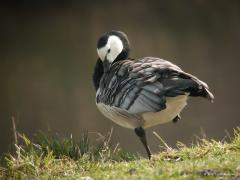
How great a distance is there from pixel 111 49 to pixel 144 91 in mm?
1765

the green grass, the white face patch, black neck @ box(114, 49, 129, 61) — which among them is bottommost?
the green grass

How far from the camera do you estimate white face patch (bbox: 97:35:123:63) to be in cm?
880

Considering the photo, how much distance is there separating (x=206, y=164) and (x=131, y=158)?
1839mm

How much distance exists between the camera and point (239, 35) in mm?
24562

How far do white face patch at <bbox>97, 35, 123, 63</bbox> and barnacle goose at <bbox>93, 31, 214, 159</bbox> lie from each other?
21 cm

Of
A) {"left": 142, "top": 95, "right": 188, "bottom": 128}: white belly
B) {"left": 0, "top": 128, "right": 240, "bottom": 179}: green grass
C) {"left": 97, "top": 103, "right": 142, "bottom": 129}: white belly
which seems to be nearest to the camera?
{"left": 0, "top": 128, "right": 240, "bottom": 179}: green grass

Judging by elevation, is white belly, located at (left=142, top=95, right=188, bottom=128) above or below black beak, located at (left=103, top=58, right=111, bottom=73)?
below

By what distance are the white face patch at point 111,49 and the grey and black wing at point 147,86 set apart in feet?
2.40

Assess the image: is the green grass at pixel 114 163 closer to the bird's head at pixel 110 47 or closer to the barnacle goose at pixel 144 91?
the barnacle goose at pixel 144 91

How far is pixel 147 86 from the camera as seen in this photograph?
23.7 feet

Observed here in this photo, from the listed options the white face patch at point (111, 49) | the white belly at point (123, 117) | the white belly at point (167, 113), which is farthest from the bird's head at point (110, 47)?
the white belly at point (167, 113)

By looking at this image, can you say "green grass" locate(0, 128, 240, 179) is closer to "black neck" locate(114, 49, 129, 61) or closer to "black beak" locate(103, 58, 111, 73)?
"black beak" locate(103, 58, 111, 73)

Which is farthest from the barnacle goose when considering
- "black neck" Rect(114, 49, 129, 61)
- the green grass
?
the green grass

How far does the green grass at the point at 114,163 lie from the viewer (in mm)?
6133
